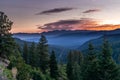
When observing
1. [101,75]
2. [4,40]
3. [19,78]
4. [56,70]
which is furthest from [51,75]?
[19,78]

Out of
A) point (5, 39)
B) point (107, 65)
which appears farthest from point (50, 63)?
point (107, 65)

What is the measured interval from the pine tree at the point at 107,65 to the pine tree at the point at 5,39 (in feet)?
65.6

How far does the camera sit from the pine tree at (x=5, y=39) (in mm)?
65438

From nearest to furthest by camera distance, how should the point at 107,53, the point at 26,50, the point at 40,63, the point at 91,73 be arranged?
the point at 107,53, the point at 91,73, the point at 40,63, the point at 26,50

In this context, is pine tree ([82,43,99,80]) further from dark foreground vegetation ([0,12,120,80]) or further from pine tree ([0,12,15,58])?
pine tree ([0,12,15,58])

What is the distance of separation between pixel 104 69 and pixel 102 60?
1651mm

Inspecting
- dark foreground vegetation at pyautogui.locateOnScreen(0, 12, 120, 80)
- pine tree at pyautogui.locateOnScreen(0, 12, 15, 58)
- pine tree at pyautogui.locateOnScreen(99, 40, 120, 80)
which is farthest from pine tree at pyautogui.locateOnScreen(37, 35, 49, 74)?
pine tree at pyautogui.locateOnScreen(99, 40, 120, 80)

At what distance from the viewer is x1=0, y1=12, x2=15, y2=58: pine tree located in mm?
65438

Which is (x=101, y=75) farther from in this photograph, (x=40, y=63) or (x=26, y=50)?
(x=26, y=50)

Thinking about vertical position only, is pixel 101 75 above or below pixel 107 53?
below

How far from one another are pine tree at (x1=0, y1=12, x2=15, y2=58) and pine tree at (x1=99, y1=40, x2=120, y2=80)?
65.6ft

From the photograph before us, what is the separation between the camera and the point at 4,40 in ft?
218

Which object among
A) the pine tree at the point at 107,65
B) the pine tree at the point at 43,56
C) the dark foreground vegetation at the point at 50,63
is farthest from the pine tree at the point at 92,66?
the pine tree at the point at 43,56

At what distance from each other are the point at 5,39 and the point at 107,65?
22.5 meters
